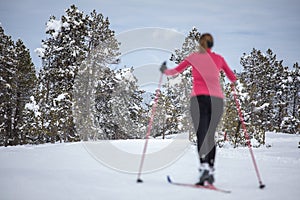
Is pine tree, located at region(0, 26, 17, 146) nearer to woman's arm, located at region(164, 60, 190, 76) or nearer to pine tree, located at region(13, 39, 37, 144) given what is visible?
pine tree, located at region(13, 39, 37, 144)

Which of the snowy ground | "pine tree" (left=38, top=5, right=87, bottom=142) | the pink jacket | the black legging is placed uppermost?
"pine tree" (left=38, top=5, right=87, bottom=142)

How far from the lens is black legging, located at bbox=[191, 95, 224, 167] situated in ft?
12.6

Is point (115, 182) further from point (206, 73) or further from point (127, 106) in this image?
point (127, 106)

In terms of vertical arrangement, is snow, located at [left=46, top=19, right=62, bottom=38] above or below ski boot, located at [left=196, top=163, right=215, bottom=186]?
above

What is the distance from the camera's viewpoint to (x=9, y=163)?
191 inches

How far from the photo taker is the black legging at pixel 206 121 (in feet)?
12.6

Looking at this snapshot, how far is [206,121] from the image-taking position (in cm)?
392

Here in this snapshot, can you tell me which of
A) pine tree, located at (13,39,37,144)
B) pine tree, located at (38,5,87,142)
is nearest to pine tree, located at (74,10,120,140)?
pine tree, located at (38,5,87,142)

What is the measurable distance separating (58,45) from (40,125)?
5621mm

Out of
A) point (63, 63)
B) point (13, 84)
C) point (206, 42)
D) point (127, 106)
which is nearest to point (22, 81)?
point (13, 84)

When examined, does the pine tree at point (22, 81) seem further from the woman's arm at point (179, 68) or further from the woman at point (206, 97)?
the woman at point (206, 97)

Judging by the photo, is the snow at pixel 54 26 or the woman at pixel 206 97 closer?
the woman at pixel 206 97

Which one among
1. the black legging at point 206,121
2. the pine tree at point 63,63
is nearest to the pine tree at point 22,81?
the pine tree at point 63,63

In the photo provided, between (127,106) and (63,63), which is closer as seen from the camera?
(63,63)
